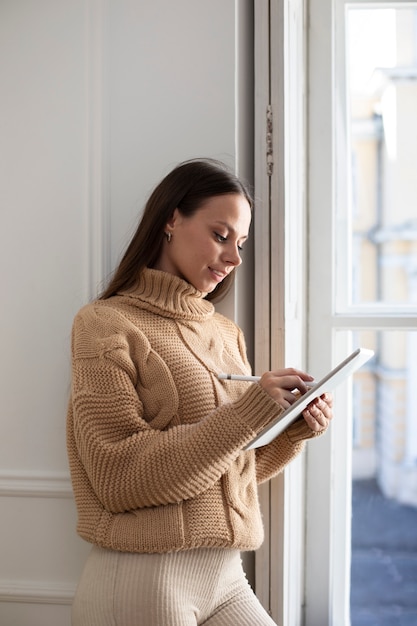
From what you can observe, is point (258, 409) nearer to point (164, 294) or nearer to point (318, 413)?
point (318, 413)

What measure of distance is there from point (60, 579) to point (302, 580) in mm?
670

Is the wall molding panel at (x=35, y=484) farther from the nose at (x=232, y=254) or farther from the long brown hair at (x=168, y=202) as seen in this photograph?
the nose at (x=232, y=254)

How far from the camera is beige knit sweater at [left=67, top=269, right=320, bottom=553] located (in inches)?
57.1

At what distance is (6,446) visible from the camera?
1.92 meters

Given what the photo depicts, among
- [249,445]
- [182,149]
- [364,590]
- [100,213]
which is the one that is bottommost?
[364,590]

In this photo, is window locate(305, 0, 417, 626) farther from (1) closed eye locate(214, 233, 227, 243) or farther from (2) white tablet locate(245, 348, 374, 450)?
(2) white tablet locate(245, 348, 374, 450)

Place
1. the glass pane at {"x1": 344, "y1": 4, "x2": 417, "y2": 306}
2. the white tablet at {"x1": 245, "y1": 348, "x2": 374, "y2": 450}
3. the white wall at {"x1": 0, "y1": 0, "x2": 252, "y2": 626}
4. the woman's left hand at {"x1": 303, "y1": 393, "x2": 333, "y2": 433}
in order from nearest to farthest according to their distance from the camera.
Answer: the white tablet at {"x1": 245, "y1": 348, "x2": 374, "y2": 450} → the woman's left hand at {"x1": 303, "y1": 393, "x2": 333, "y2": 433} → the white wall at {"x1": 0, "y1": 0, "x2": 252, "y2": 626} → the glass pane at {"x1": 344, "y1": 4, "x2": 417, "y2": 306}

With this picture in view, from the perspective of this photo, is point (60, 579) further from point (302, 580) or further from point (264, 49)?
point (264, 49)

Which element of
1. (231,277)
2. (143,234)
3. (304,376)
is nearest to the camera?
(304,376)

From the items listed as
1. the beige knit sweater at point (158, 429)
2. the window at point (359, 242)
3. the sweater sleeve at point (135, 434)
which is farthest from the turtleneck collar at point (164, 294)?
the window at point (359, 242)

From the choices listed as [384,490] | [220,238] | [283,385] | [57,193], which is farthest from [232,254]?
[384,490]

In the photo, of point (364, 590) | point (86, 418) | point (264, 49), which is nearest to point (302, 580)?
point (364, 590)

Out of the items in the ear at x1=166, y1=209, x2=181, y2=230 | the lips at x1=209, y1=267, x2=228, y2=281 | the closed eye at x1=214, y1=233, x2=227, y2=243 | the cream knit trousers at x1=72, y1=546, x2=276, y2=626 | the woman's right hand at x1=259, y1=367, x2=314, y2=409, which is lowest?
the cream knit trousers at x1=72, y1=546, x2=276, y2=626

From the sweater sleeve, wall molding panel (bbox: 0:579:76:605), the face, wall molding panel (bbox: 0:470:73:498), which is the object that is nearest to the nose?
the face
